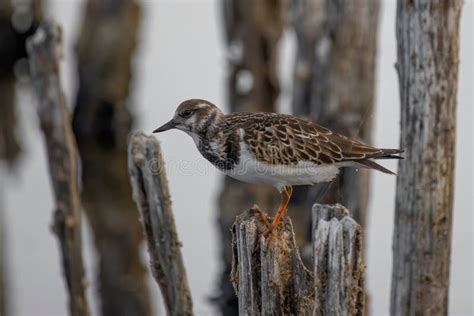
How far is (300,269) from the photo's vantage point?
215 inches

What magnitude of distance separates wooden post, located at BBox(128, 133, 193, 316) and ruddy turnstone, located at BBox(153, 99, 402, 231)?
1.60ft

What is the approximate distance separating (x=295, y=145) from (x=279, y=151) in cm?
13

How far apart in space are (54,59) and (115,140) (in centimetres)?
1014

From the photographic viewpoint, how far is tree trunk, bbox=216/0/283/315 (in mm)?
12570

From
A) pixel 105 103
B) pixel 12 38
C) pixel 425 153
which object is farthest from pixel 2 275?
pixel 12 38

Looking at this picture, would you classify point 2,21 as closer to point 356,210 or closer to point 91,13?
point 91,13

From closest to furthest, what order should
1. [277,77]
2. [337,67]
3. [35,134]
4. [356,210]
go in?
1. [356,210]
2. [337,67]
3. [277,77]
4. [35,134]

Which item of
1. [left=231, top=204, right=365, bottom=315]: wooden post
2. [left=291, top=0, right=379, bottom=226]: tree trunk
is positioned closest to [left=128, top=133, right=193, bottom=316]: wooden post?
[left=231, top=204, right=365, bottom=315]: wooden post

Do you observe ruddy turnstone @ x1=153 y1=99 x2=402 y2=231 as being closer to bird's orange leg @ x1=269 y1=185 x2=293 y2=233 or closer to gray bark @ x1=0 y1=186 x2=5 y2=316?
bird's orange leg @ x1=269 y1=185 x2=293 y2=233

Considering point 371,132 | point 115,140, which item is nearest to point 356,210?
point 371,132

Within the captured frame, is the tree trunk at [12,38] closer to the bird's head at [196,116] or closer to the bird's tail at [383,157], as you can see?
the bird's head at [196,116]

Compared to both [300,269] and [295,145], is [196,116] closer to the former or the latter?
[295,145]

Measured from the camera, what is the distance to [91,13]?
18453 millimetres

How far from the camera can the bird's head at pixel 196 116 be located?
22.5 ft
